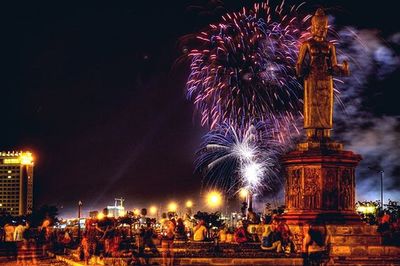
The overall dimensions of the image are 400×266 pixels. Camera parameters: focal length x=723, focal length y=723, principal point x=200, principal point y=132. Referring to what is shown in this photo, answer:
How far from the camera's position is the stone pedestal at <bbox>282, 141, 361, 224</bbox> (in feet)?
76.4

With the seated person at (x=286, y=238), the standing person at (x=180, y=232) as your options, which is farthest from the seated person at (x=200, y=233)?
the seated person at (x=286, y=238)

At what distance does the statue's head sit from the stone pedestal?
13.7 feet

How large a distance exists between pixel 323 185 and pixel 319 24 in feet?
18.6

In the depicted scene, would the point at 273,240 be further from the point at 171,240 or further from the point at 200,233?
the point at 200,233

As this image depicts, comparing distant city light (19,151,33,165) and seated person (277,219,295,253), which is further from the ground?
distant city light (19,151,33,165)

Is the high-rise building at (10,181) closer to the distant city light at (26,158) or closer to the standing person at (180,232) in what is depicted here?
the distant city light at (26,158)

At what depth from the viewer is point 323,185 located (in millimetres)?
23344

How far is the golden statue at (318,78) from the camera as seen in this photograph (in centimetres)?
2481

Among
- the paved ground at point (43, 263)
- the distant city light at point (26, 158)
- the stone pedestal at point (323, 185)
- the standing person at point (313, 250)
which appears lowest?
the paved ground at point (43, 263)

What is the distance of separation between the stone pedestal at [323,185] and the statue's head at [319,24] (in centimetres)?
418

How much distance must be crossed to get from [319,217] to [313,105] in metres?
4.10

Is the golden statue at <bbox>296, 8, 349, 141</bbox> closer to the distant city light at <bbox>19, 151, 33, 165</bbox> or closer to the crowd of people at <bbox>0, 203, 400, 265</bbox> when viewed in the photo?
the crowd of people at <bbox>0, 203, 400, 265</bbox>

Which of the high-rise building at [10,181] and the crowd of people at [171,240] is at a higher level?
the high-rise building at [10,181]

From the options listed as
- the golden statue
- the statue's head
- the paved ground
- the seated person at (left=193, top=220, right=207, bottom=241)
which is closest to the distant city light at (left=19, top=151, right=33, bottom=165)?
the paved ground
